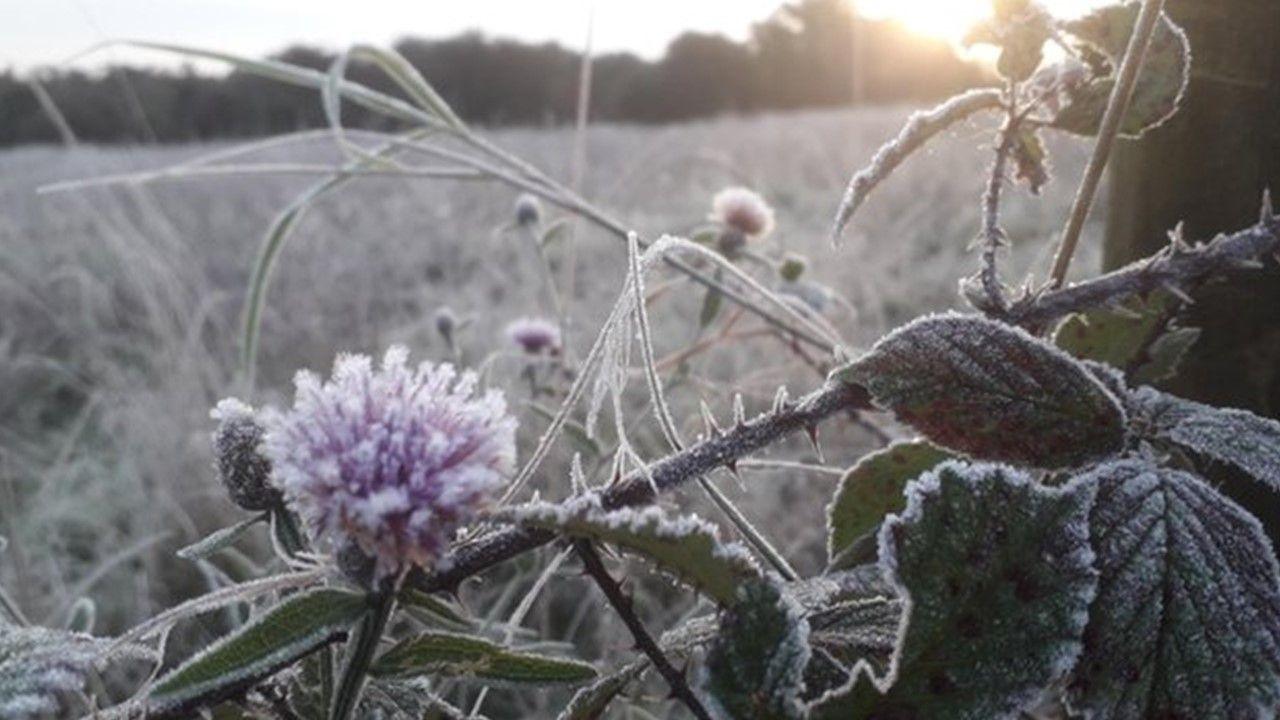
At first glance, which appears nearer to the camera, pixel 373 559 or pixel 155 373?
pixel 373 559

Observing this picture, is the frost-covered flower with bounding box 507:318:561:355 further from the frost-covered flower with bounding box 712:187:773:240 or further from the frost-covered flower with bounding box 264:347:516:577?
the frost-covered flower with bounding box 264:347:516:577

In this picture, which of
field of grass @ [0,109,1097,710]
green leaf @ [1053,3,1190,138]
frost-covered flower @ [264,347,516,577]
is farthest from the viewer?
field of grass @ [0,109,1097,710]

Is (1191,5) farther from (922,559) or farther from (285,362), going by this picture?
(285,362)

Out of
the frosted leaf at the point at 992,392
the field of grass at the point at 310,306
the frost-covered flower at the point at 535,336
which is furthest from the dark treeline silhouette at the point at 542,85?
the frosted leaf at the point at 992,392

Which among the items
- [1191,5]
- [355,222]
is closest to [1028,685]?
[1191,5]

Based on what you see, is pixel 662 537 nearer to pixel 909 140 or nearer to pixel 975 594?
pixel 975 594

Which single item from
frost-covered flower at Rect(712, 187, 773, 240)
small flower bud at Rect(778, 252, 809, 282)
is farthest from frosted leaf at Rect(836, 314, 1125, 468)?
frost-covered flower at Rect(712, 187, 773, 240)
